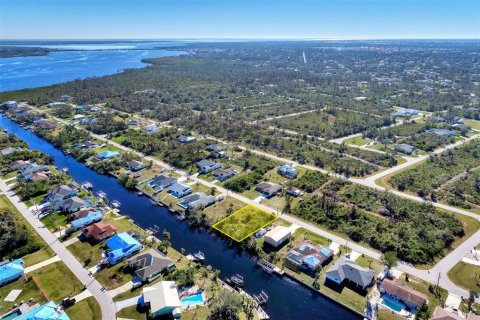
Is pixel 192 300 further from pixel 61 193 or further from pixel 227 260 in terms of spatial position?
pixel 61 193

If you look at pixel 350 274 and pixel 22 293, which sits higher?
pixel 350 274

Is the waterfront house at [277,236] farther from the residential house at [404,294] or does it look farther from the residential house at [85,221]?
the residential house at [85,221]

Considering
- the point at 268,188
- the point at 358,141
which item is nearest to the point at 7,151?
the point at 268,188

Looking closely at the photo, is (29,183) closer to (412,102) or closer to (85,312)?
(85,312)

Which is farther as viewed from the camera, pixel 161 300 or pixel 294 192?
pixel 294 192

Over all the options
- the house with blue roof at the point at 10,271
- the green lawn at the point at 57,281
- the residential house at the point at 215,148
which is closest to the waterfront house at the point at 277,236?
the green lawn at the point at 57,281

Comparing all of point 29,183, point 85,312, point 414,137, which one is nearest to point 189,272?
point 85,312

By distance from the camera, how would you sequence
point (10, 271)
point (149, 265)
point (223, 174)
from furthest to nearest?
point (223, 174) < point (149, 265) < point (10, 271)
